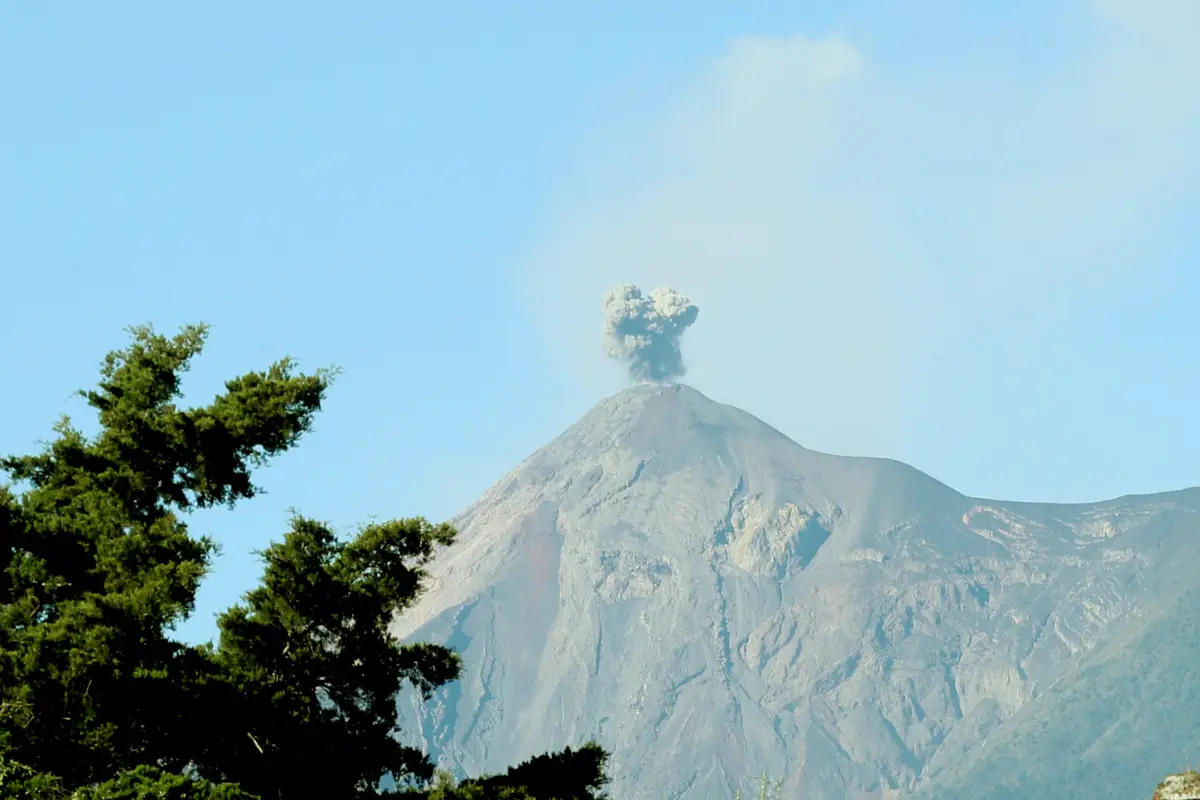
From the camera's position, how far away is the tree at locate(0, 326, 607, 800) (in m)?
32.3

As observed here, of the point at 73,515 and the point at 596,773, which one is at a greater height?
the point at 73,515

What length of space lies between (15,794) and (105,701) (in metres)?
5.29

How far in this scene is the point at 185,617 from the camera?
35031mm

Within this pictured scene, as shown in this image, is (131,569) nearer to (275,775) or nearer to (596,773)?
(275,775)

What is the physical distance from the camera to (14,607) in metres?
34.5

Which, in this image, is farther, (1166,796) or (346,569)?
(346,569)

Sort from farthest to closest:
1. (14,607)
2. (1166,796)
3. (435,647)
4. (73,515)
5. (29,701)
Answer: (435,647) → (73,515) → (14,607) → (29,701) → (1166,796)

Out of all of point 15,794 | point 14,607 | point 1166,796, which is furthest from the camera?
point 14,607

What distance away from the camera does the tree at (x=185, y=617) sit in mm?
32312

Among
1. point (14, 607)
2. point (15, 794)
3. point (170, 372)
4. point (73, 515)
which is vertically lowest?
point (15, 794)

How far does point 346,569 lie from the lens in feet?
128

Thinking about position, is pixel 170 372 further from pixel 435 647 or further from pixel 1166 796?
pixel 1166 796

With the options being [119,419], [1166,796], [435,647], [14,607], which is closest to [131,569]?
[14,607]

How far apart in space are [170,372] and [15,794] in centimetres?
1554
